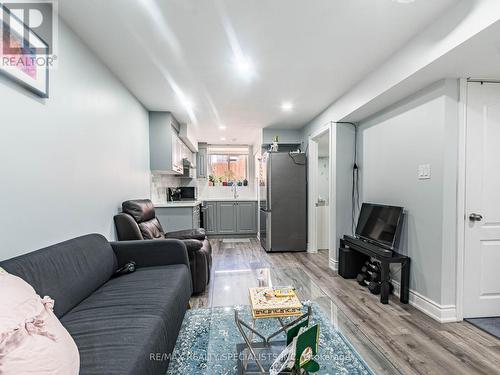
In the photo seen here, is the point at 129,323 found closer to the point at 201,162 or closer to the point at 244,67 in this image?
the point at 244,67

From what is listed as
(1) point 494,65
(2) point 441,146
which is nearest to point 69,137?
(2) point 441,146

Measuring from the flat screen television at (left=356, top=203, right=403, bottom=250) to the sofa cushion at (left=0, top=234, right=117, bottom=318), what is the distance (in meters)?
2.69

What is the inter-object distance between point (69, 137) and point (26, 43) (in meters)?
0.62

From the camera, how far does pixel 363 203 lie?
3.21 meters

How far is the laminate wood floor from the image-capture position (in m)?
1.59

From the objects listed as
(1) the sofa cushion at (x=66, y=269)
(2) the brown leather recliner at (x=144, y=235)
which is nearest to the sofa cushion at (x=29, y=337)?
(1) the sofa cushion at (x=66, y=269)

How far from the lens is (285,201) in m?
4.49

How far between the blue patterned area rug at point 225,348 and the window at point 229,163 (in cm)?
484

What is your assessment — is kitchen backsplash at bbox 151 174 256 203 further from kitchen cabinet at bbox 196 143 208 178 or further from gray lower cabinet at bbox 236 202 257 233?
gray lower cabinet at bbox 236 202 257 233

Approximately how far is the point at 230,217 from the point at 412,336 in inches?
171

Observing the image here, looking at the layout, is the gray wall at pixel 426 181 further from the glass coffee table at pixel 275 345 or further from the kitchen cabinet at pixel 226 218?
the kitchen cabinet at pixel 226 218

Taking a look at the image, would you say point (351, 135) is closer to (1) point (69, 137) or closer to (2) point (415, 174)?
(2) point (415, 174)

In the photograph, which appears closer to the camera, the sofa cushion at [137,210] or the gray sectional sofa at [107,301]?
the gray sectional sofa at [107,301]

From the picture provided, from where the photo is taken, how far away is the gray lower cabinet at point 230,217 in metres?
5.82
